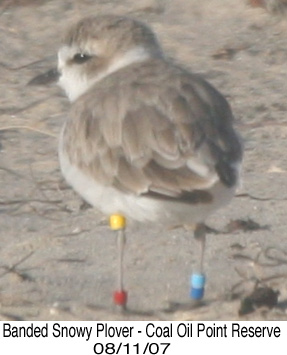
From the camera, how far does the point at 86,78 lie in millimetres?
6133

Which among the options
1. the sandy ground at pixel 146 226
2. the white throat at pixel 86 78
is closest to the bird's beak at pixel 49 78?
the white throat at pixel 86 78

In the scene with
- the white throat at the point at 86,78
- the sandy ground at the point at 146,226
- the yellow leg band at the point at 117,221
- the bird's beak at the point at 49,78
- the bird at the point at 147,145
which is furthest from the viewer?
the bird's beak at the point at 49,78

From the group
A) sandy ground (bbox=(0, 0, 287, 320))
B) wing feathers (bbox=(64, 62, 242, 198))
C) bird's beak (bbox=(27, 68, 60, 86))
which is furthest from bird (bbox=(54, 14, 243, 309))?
bird's beak (bbox=(27, 68, 60, 86))

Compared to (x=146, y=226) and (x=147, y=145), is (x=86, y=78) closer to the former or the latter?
(x=146, y=226)

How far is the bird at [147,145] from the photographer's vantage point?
5.06 meters

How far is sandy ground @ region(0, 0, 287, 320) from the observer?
18.3 ft

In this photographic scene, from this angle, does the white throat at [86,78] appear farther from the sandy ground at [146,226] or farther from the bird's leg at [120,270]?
the bird's leg at [120,270]

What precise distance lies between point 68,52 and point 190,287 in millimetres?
1413

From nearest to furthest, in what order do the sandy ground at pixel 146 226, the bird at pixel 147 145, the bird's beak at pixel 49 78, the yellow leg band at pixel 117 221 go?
the bird at pixel 147 145
the yellow leg band at pixel 117 221
the sandy ground at pixel 146 226
the bird's beak at pixel 49 78

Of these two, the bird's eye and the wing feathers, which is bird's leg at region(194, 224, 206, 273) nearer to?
the wing feathers

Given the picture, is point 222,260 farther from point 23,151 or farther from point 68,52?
point 23,151

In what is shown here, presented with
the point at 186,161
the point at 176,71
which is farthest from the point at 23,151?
the point at 186,161

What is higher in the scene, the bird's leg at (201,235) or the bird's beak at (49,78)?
the bird's beak at (49,78)

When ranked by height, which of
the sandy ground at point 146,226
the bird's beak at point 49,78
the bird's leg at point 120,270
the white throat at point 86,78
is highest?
the white throat at point 86,78
